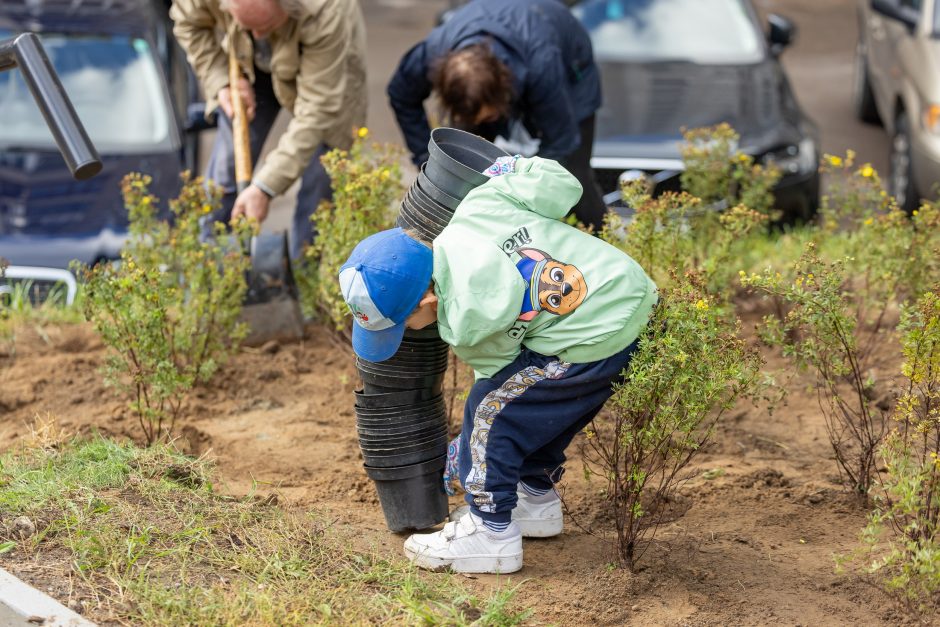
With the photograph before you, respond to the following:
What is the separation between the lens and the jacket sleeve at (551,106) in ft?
15.8

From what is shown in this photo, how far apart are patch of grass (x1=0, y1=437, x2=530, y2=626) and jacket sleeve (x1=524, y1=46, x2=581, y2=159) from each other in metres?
2.04

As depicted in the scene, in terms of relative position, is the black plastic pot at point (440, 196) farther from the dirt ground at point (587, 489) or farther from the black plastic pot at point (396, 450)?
the dirt ground at point (587, 489)

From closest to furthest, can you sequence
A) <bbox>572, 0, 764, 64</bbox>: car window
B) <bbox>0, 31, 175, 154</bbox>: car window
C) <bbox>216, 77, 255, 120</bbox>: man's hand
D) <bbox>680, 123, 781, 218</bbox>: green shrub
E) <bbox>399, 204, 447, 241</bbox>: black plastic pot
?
<bbox>399, 204, 447, 241</bbox>: black plastic pot, <bbox>216, 77, 255, 120</bbox>: man's hand, <bbox>680, 123, 781, 218</bbox>: green shrub, <bbox>0, 31, 175, 154</bbox>: car window, <bbox>572, 0, 764, 64</bbox>: car window

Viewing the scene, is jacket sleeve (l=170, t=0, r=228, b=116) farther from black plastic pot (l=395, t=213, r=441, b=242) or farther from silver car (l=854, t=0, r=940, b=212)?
silver car (l=854, t=0, r=940, b=212)

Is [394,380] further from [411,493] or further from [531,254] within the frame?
[531,254]

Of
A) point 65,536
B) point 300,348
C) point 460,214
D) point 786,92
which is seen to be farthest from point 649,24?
point 65,536

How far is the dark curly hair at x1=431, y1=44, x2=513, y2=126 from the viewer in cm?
450

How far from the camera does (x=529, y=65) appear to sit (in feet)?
15.8

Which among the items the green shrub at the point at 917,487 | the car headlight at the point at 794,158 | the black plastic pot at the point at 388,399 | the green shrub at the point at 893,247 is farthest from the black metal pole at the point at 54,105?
the car headlight at the point at 794,158

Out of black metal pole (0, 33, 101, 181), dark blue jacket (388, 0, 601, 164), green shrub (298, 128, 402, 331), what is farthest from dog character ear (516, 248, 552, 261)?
dark blue jacket (388, 0, 601, 164)

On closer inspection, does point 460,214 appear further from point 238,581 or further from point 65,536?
point 65,536

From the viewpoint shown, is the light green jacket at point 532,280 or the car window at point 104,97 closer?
the light green jacket at point 532,280

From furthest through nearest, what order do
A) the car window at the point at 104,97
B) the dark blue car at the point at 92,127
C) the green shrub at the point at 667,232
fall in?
Result: the car window at the point at 104,97, the dark blue car at the point at 92,127, the green shrub at the point at 667,232

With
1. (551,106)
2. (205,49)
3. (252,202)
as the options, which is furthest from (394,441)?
(205,49)
